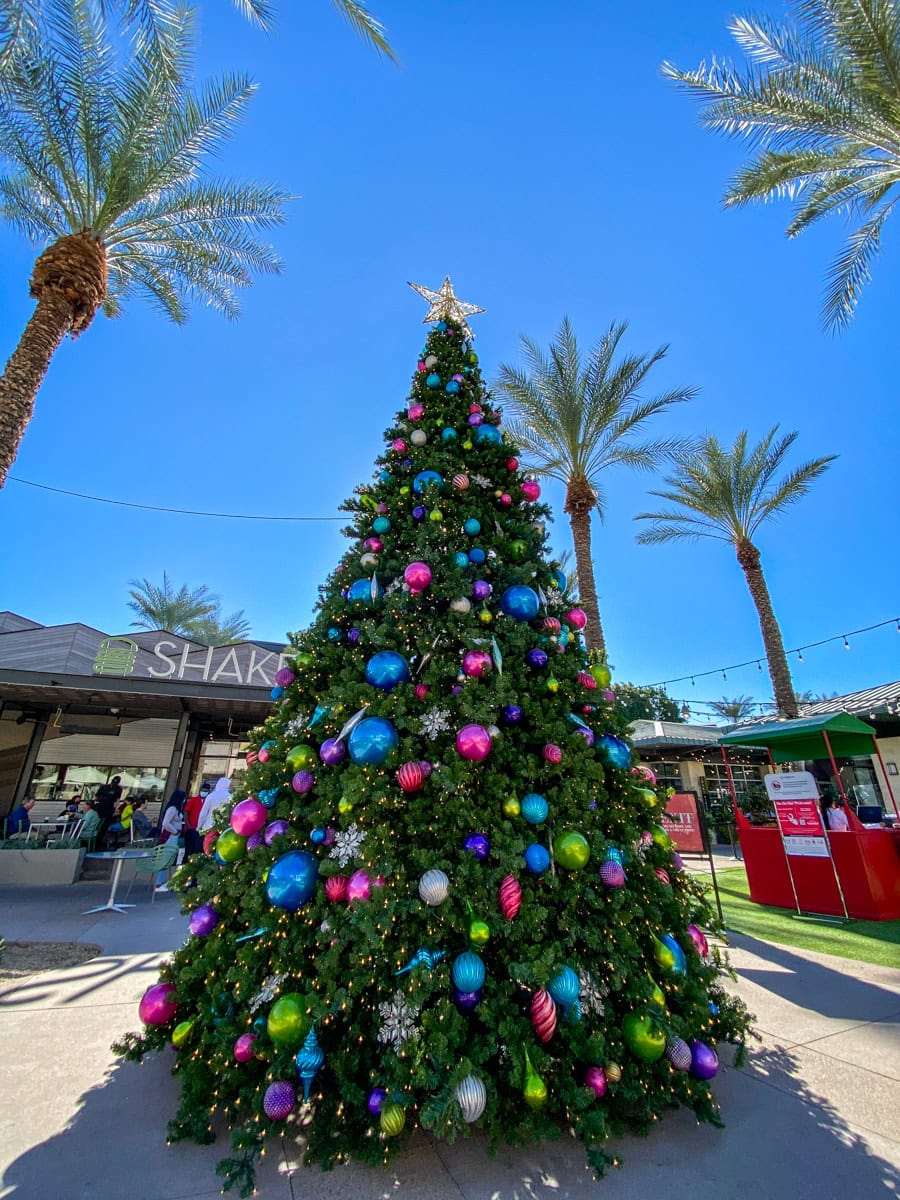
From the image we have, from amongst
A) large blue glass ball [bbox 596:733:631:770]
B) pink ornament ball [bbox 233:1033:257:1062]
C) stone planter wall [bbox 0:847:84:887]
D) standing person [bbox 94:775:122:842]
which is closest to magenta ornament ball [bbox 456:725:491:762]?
large blue glass ball [bbox 596:733:631:770]

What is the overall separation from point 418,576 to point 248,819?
161cm

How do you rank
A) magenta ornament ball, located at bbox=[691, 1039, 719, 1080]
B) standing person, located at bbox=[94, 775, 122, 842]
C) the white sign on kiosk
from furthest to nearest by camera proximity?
standing person, located at bbox=[94, 775, 122, 842] < the white sign on kiosk < magenta ornament ball, located at bbox=[691, 1039, 719, 1080]

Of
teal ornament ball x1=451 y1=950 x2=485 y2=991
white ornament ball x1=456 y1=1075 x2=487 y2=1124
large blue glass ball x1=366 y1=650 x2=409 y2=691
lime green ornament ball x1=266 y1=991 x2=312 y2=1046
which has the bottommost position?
white ornament ball x1=456 y1=1075 x2=487 y2=1124

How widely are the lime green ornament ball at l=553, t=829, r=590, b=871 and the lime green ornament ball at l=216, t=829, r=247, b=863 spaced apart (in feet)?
5.36

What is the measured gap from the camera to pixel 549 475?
11484mm

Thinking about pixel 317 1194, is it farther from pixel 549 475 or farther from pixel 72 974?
pixel 549 475

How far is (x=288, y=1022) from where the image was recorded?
197 centimetres

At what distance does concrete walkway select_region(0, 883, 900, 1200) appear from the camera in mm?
1831

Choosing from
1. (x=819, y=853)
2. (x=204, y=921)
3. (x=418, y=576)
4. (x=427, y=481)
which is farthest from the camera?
(x=819, y=853)

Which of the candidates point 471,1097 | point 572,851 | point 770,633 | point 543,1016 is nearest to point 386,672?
point 572,851

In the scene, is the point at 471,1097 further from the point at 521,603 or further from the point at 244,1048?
the point at 521,603

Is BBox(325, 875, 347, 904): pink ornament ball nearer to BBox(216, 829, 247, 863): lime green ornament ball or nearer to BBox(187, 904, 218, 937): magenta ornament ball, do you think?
BBox(216, 829, 247, 863): lime green ornament ball

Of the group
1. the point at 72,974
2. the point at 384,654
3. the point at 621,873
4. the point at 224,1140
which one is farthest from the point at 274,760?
the point at 72,974

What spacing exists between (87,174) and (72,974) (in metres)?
10.2
